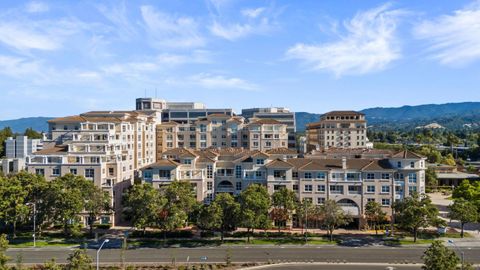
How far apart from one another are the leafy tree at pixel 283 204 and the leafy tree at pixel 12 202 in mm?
39193

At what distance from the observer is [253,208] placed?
203ft

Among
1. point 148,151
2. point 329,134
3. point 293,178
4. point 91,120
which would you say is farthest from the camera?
point 329,134

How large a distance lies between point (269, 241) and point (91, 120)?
160 feet

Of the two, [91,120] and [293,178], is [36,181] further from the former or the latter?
[293,178]

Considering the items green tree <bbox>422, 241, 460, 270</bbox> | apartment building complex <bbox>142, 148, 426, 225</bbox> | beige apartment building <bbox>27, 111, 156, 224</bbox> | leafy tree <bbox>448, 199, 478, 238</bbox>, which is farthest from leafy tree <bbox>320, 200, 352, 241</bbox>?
beige apartment building <bbox>27, 111, 156, 224</bbox>

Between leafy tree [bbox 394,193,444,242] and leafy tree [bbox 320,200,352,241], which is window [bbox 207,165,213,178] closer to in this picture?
leafy tree [bbox 320,200,352,241]

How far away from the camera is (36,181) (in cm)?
6781

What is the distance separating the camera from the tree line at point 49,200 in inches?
2480

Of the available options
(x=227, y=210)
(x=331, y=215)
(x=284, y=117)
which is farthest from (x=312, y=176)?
(x=284, y=117)

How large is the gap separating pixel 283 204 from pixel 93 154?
3657cm

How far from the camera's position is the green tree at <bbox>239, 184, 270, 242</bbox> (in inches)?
2380

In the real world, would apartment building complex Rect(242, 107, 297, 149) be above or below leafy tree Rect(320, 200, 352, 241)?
above

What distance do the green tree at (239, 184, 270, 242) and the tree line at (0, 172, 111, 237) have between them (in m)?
23.1

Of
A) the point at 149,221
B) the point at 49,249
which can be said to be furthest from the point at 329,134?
the point at 49,249
